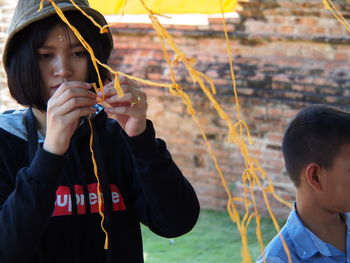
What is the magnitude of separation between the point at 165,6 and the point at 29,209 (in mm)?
2031

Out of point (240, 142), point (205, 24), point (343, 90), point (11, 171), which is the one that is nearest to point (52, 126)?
point (11, 171)

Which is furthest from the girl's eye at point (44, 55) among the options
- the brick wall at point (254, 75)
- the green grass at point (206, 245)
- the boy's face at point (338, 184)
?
the brick wall at point (254, 75)

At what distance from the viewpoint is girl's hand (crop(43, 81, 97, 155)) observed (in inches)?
60.8

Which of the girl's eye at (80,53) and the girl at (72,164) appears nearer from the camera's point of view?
the girl at (72,164)

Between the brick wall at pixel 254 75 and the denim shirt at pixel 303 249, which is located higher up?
the denim shirt at pixel 303 249

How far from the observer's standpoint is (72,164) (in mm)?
1807

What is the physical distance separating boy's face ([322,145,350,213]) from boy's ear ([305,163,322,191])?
0.06 feet

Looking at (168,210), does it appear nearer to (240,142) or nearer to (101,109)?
(101,109)

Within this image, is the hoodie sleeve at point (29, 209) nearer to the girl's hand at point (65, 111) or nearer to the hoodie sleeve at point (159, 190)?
the girl's hand at point (65, 111)

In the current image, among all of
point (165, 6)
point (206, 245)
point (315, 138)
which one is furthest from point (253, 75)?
point (315, 138)

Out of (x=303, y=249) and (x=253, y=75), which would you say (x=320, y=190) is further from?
(x=253, y=75)

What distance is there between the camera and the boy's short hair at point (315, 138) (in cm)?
220

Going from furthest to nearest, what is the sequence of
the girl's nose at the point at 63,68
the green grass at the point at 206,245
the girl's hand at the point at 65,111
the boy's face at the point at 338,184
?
the green grass at the point at 206,245, the boy's face at the point at 338,184, the girl's nose at the point at 63,68, the girl's hand at the point at 65,111

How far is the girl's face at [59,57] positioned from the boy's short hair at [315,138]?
34.5 inches
